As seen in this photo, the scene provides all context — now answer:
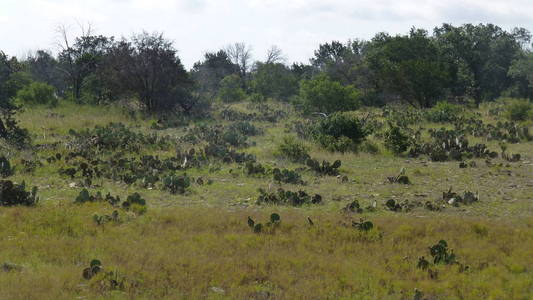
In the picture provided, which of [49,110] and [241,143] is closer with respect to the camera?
[241,143]

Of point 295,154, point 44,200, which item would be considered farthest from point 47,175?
point 295,154

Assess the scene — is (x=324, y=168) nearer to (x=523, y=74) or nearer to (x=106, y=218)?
(x=106, y=218)

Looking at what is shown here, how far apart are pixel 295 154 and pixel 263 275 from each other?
1022 centimetres

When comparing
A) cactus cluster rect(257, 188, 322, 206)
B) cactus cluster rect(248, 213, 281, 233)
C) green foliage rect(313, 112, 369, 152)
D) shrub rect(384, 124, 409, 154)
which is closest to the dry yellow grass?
cactus cluster rect(248, 213, 281, 233)

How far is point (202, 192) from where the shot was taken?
12328 mm

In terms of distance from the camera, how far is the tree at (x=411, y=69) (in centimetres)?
3231

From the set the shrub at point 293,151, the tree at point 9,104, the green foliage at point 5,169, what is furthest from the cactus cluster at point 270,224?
the tree at point 9,104

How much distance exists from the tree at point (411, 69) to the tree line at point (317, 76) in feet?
0.20

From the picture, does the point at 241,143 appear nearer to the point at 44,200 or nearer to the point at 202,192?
the point at 202,192

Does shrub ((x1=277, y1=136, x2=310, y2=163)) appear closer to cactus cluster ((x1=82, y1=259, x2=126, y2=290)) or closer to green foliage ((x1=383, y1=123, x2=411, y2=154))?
green foliage ((x1=383, y1=123, x2=411, y2=154))

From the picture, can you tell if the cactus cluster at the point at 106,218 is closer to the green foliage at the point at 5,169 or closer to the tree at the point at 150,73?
the green foliage at the point at 5,169

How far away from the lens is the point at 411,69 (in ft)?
105

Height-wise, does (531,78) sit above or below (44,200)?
above

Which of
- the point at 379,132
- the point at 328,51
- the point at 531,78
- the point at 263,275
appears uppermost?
the point at 328,51
